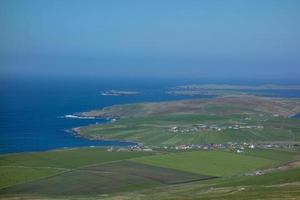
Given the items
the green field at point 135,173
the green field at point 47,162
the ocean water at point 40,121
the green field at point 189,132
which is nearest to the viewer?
the green field at point 135,173

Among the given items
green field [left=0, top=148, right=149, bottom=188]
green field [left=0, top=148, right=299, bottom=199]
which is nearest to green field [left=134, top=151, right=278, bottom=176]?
green field [left=0, top=148, right=299, bottom=199]

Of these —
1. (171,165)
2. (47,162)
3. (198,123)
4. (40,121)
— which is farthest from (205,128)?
(47,162)

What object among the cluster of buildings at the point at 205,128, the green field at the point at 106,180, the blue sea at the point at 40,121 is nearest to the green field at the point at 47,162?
the green field at the point at 106,180

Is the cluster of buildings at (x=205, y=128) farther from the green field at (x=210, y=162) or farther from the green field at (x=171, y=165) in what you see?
the green field at (x=210, y=162)

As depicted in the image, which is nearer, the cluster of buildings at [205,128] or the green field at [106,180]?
the green field at [106,180]

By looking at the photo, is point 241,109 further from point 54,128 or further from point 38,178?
point 38,178

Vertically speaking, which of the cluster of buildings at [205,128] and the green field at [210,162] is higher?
the cluster of buildings at [205,128]

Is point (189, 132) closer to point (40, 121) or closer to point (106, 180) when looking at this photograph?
point (40, 121)

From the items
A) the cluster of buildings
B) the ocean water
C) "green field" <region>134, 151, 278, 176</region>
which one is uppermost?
the ocean water

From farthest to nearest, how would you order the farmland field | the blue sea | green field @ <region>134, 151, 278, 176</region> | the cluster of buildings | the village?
the cluster of buildings → the farmland field → the blue sea → the village → green field @ <region>134, 151, 278, 176</region>

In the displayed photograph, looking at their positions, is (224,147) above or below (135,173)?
below

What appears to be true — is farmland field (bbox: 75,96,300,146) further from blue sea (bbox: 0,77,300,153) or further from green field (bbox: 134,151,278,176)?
green field (bbox: 134,151,278,176)
